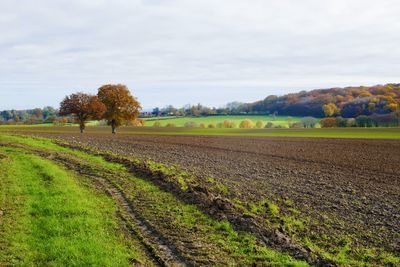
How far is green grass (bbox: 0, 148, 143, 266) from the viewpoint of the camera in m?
10.4

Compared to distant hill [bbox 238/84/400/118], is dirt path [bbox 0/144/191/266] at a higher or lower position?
lower

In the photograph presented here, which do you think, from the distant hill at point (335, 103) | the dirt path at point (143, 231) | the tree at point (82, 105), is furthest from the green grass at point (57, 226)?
the distant hill at point (335, 103)

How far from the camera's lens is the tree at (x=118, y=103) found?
78.8 metres

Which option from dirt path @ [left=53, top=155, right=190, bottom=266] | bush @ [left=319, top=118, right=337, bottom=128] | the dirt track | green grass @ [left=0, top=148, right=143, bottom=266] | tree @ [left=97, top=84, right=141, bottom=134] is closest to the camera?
green grass @ [left=0, top=148, right=143, bottom=266]

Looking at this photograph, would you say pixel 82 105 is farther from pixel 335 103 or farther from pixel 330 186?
pixel 335 103

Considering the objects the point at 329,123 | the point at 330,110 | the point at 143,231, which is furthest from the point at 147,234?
the point at 330,110

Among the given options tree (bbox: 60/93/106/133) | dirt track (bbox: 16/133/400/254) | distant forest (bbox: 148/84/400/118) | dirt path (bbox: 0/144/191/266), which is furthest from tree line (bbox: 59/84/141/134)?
distant forest (bbox: 148/84/400/118)

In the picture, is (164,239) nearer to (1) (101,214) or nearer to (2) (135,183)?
(1) (101,214)

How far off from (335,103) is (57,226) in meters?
149

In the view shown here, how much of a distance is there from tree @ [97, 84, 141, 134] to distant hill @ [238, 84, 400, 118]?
75.8 meters

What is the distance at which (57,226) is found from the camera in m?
12.8

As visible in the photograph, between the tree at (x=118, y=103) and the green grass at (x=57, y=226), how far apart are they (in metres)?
59.1

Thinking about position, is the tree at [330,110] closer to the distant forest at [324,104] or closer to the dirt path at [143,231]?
the distant forest at [324,104]

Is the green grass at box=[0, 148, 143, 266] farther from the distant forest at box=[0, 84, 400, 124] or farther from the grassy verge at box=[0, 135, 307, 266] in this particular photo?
the distant forest at box=[0, 84, 400, 124]
